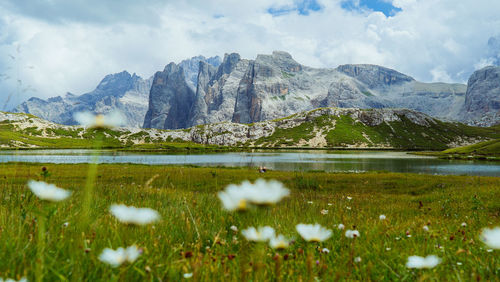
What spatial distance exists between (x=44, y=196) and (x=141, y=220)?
0.57 metres

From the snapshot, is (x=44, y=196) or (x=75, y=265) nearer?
(x=44, y=196)

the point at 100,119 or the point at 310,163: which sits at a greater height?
the point at 100,119

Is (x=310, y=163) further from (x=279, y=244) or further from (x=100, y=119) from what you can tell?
(x=279, y=244)

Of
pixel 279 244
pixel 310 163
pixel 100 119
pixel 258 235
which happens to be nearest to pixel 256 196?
pixel 258 235

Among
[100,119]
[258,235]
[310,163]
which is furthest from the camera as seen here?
[310,163]

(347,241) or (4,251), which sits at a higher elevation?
(4,251)

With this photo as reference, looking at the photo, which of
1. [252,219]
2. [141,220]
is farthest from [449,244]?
[141,220]

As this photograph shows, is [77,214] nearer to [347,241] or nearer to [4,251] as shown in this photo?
[4,251]

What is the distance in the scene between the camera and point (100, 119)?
2.14m

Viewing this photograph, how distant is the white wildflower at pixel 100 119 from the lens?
2113mm

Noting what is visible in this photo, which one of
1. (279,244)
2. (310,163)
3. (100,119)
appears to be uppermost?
(100,119)

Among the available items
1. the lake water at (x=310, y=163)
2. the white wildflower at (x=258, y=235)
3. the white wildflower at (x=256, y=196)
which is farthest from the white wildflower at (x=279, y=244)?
the lake water at (x=310, y=163)

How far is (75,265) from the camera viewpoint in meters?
2.22

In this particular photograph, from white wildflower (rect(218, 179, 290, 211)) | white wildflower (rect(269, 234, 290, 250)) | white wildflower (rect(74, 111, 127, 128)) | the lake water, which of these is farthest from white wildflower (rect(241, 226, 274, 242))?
the lake water
